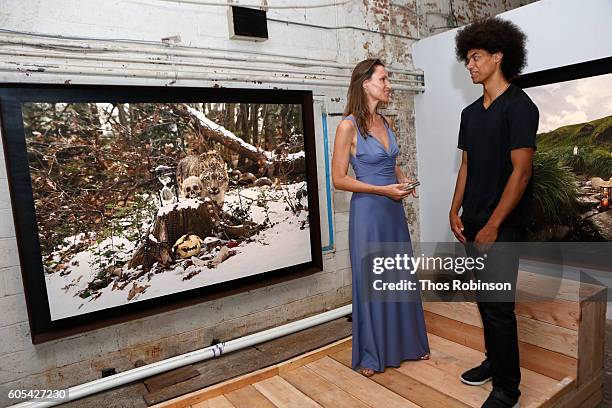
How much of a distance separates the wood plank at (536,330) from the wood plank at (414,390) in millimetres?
581

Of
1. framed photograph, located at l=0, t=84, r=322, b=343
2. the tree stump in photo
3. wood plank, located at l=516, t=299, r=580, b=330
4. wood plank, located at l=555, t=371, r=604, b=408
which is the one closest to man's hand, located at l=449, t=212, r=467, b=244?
wood plank, located at l=516, t=299, r=580, b=330

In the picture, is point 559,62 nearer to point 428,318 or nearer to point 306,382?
point 428,318

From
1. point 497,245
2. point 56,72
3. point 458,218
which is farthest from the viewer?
point 56,72

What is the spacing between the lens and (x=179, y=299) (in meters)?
2.90

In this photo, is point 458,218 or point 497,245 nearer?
point 497,245

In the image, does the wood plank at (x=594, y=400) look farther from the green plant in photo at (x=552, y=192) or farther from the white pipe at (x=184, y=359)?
the white pipe at (x=184, y=359)

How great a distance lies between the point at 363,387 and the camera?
2299 mm

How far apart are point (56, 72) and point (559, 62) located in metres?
3.42

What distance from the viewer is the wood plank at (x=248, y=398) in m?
2.28

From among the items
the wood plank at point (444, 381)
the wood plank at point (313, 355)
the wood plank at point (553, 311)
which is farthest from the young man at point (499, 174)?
the wood plank at point (313, 355)

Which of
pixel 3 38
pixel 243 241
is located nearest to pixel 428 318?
pixel 243 241

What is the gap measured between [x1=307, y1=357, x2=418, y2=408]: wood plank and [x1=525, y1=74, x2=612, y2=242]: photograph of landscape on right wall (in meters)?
2.04

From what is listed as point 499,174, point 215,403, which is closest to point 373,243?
point 499,174

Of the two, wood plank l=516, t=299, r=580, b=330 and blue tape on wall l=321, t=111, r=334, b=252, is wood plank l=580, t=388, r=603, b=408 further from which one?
blue tape on wall l=321, t=111, r=334, b=252
